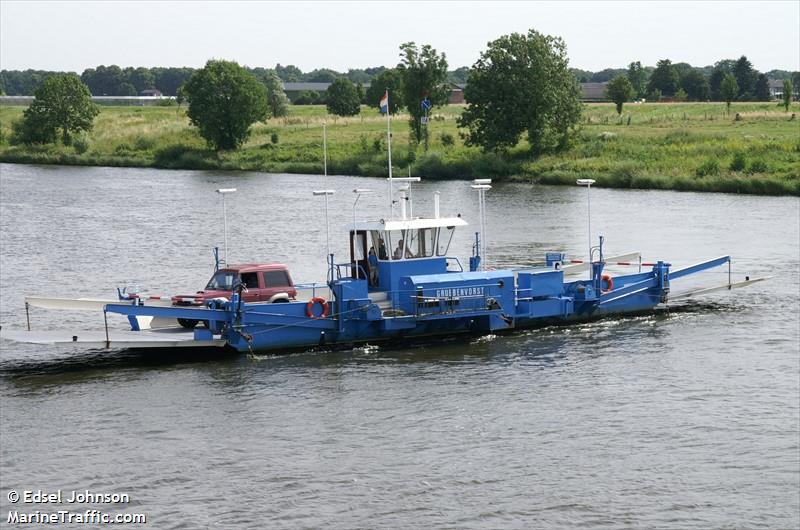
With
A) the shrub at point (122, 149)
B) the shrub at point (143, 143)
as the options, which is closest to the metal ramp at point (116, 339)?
the shrub at point (122, 149)

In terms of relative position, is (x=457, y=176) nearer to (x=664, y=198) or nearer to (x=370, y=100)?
(x=664, y=198)

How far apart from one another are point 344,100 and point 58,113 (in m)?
33.4

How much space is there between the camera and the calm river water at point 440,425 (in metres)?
22.4

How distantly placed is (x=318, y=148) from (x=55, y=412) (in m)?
71.5

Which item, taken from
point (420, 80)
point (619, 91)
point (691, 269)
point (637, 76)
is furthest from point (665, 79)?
point (691, 269)

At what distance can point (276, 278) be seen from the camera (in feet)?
112

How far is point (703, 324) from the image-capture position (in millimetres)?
36875

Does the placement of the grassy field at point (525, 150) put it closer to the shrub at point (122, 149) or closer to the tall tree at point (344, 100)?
the shrub at point (122, 149)

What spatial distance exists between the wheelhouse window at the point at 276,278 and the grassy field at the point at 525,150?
1712 inches

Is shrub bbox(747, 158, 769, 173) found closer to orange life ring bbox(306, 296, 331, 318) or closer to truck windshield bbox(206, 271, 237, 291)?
orange life ring bbox(306, 296, 331, 318)

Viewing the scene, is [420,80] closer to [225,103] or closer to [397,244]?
[225,103]

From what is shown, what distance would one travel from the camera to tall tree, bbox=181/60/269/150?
10381cm

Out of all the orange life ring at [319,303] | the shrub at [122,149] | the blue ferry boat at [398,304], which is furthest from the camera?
the shrub at [122,149]

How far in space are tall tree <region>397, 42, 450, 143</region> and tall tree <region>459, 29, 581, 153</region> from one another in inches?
355
